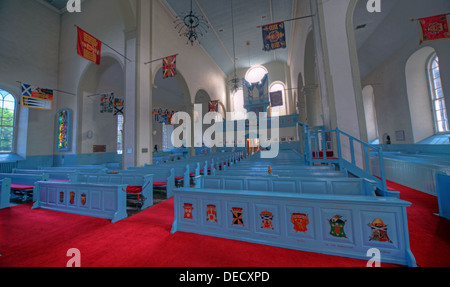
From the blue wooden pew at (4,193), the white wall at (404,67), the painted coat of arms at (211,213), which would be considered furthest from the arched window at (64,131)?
the white wall at (404,67)

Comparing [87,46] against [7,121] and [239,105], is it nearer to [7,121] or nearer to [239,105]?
[7,121]

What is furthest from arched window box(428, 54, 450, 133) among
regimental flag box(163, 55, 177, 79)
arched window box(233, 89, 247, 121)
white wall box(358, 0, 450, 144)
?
arched window box(233, 89, 247, 121)

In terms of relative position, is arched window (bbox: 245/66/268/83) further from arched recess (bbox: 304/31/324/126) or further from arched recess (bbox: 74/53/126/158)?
arched recess (bbox: 74/53/126/158)

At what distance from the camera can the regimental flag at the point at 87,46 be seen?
19.4 feet

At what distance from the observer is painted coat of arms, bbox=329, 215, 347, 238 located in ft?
6.84

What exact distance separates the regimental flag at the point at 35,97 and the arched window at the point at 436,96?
19.0 m

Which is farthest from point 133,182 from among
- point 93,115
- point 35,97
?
point 93,115

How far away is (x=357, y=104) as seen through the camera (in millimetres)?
5711

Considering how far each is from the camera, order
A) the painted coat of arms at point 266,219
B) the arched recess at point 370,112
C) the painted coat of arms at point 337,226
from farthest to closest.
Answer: the arched recess at point 370,112 < the painted coat of arms at point 266,219 < the painted coat of arms at point 337,226

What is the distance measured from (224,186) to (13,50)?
1332 centimetres

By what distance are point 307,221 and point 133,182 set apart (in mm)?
4412

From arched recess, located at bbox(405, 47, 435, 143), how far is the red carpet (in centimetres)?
803

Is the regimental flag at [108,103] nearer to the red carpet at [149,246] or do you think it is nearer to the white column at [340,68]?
the red carpet at [149,246]
